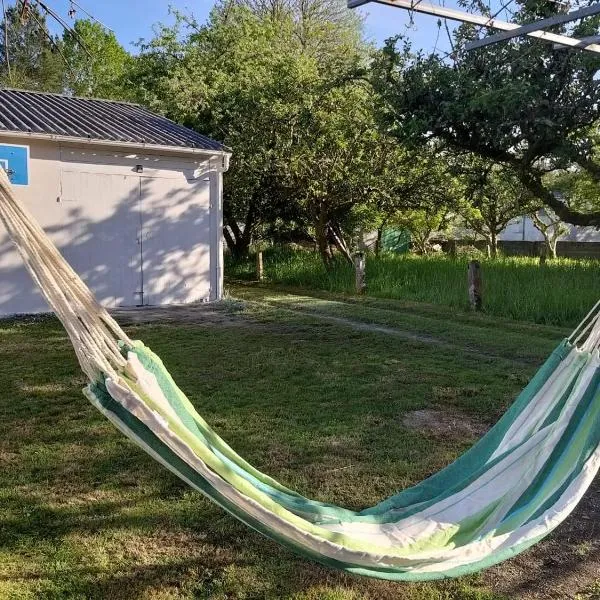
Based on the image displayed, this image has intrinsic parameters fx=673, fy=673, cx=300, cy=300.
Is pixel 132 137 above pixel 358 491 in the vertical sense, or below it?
above

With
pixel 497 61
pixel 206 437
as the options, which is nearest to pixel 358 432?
pixel 206 437

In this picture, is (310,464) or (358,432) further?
(358,432)

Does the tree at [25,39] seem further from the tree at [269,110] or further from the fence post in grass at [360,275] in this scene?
the tree at [269,110]

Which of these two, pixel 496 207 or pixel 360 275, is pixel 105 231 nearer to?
pixel 360 275

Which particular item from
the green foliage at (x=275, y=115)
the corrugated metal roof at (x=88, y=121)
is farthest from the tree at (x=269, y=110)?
the corrugated metal roof at (x=88, y=121)

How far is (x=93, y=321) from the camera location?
221 cm

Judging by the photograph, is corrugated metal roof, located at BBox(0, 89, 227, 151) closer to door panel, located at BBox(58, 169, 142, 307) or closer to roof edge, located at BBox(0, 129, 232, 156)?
roof edge, located at BBox(0, 129, 232, 156)

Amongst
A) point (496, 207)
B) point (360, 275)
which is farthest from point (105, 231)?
point (496, 207)

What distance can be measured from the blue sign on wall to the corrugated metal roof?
0.27 m

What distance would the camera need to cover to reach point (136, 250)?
9.83m

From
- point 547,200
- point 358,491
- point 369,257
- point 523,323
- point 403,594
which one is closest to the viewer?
point 403,594

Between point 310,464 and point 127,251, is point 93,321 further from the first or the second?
point 127,251

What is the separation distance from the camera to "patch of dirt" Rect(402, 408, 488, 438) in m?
4.12

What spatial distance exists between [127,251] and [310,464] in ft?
22.5
